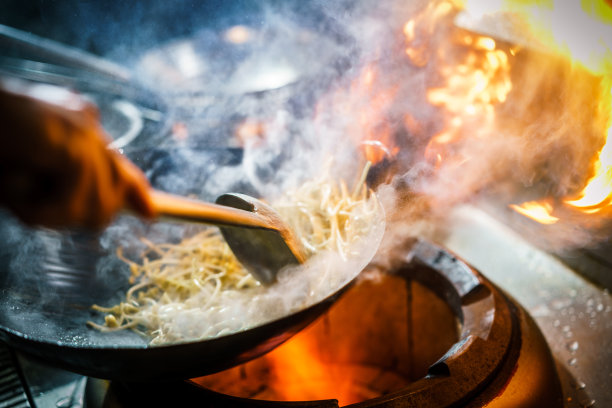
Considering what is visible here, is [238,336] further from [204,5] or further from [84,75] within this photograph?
[204,5]

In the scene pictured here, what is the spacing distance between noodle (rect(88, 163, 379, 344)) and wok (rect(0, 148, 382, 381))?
132 millimetres

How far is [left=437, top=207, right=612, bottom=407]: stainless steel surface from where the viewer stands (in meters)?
2.44

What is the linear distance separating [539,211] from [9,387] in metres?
4.29

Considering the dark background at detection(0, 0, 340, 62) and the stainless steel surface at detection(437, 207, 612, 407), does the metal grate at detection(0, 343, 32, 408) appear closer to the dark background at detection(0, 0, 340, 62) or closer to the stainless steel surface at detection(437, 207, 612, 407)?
the stainless steel surface at detection(437, 207, 612, 407)

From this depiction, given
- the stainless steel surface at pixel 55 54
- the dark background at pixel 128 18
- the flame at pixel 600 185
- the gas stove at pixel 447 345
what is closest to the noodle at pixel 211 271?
the gas stove at pixel 447 345

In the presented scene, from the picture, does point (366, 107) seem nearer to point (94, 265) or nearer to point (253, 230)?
point (253, 230)

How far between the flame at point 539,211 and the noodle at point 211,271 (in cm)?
156

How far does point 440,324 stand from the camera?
2.84 metres

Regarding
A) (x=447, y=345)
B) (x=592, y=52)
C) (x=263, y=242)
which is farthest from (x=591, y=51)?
(x=263, y=242)

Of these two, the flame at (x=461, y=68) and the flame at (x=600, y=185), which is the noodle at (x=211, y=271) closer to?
the flame at (x=461, y=68)

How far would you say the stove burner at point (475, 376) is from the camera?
71.4 inches

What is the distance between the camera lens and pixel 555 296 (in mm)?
3113

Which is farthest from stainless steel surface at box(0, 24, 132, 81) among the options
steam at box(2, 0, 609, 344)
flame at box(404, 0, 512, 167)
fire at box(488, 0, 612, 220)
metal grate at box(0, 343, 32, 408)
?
fire at box(488, 0, 612, 220)

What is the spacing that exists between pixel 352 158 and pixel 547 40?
196cm
